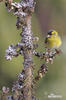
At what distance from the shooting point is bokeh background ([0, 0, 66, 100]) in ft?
10.7

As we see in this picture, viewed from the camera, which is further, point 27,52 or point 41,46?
point 41,46

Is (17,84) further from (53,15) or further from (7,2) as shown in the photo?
(53,15)

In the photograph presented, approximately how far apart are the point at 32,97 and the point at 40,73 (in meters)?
0.06

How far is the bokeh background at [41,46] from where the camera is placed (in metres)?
3.26

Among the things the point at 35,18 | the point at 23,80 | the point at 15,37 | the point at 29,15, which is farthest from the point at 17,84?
the point at 35,18

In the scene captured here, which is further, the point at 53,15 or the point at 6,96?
the point at 53,15

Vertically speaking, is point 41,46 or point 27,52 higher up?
point 41,46

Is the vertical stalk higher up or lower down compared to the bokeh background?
lower down

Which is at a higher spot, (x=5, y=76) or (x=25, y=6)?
(x=5, y=76)

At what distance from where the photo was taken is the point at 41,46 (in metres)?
3.15

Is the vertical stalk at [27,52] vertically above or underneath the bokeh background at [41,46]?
underneath

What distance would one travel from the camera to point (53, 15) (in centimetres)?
413

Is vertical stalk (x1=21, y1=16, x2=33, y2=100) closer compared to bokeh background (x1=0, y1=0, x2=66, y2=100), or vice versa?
vertical stalk (x1=21, y1=16, x2=33, y2=100)

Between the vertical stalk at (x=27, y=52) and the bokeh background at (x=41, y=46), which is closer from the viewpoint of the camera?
the vertical stalk at (x=27, y=52)
